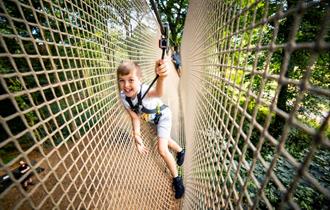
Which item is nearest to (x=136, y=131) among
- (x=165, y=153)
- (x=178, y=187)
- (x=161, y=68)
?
(x=165, y=153)

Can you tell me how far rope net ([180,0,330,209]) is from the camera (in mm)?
331

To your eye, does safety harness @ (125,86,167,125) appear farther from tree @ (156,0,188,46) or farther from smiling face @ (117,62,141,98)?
tree @ (156,0,188,46)

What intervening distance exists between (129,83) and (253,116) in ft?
3.77

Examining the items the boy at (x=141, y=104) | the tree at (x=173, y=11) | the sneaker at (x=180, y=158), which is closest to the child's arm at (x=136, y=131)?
the boy at (x=141, y=104)

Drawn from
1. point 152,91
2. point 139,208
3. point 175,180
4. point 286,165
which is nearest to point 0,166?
point 152,91

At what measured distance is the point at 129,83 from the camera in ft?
5.01

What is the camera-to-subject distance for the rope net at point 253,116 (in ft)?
1.08

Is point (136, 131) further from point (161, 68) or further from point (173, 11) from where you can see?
point (173, 11)

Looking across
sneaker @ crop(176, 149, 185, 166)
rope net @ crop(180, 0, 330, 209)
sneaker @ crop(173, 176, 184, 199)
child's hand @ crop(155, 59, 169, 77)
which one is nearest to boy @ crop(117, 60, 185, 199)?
sneaker @ crop(173, 176, 184, 199)

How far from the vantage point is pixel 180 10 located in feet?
30.2

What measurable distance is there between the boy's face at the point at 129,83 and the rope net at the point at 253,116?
1.71 ft

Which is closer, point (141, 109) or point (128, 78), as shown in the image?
point (128, 78)

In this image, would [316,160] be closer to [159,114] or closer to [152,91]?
[159,114]

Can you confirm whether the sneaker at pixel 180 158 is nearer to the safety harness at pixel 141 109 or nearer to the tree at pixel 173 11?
the safety harness at pixel 141 109
